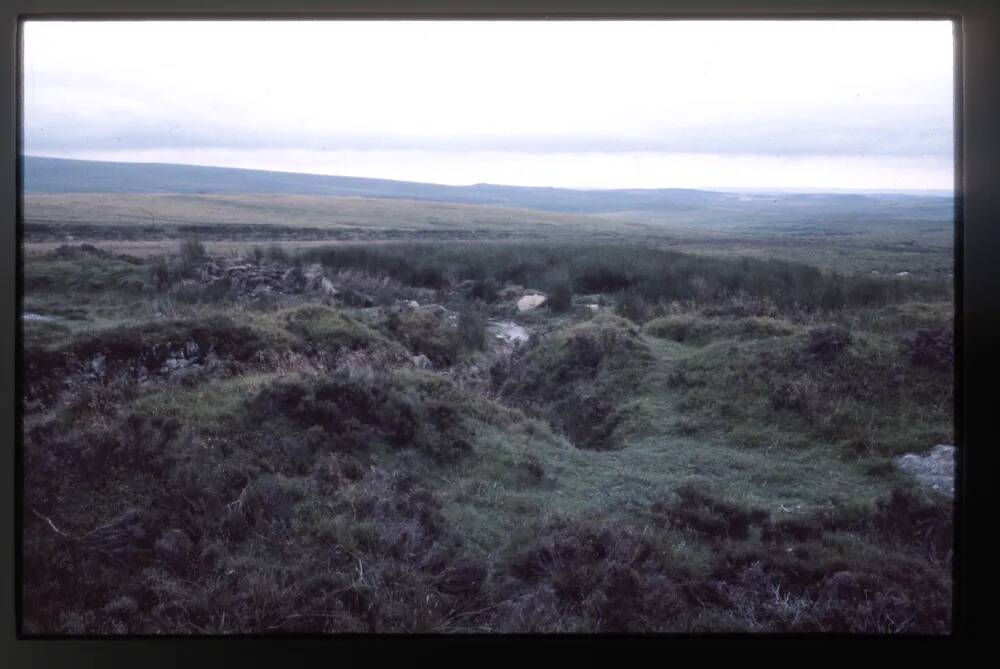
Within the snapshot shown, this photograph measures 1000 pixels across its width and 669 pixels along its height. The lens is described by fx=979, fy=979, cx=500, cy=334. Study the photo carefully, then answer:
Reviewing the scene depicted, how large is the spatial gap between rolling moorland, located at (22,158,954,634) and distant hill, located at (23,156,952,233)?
1cm

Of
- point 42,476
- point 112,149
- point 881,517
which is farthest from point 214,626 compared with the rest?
point 881,517

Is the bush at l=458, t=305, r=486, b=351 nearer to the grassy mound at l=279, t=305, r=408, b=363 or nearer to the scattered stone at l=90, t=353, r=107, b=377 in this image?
the grassy mound at l=279, t=305, r=408, b=363

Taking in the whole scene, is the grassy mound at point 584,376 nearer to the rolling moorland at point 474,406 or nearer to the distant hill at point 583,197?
the rolling moorland at point 474,406

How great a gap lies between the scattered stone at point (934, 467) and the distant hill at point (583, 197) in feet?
2.98

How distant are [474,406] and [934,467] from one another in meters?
1.74

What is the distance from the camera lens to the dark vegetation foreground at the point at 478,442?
11.5 feet

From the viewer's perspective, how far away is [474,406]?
397cm

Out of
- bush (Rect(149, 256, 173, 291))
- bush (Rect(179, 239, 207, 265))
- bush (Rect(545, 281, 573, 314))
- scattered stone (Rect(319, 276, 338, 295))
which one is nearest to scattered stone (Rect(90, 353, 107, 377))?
bush (Rect(149, 256, 173, 291))

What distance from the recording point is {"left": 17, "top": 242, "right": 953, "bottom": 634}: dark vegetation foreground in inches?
138

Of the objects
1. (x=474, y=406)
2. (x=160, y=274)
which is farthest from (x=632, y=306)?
(x=160, y=274)

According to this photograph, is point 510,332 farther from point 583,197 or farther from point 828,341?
point 828,341

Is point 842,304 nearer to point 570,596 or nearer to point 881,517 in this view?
point 881,517

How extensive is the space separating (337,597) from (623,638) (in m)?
1.04

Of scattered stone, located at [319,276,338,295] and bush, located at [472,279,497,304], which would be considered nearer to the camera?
scattered stone, located at [319,276,338,295]
